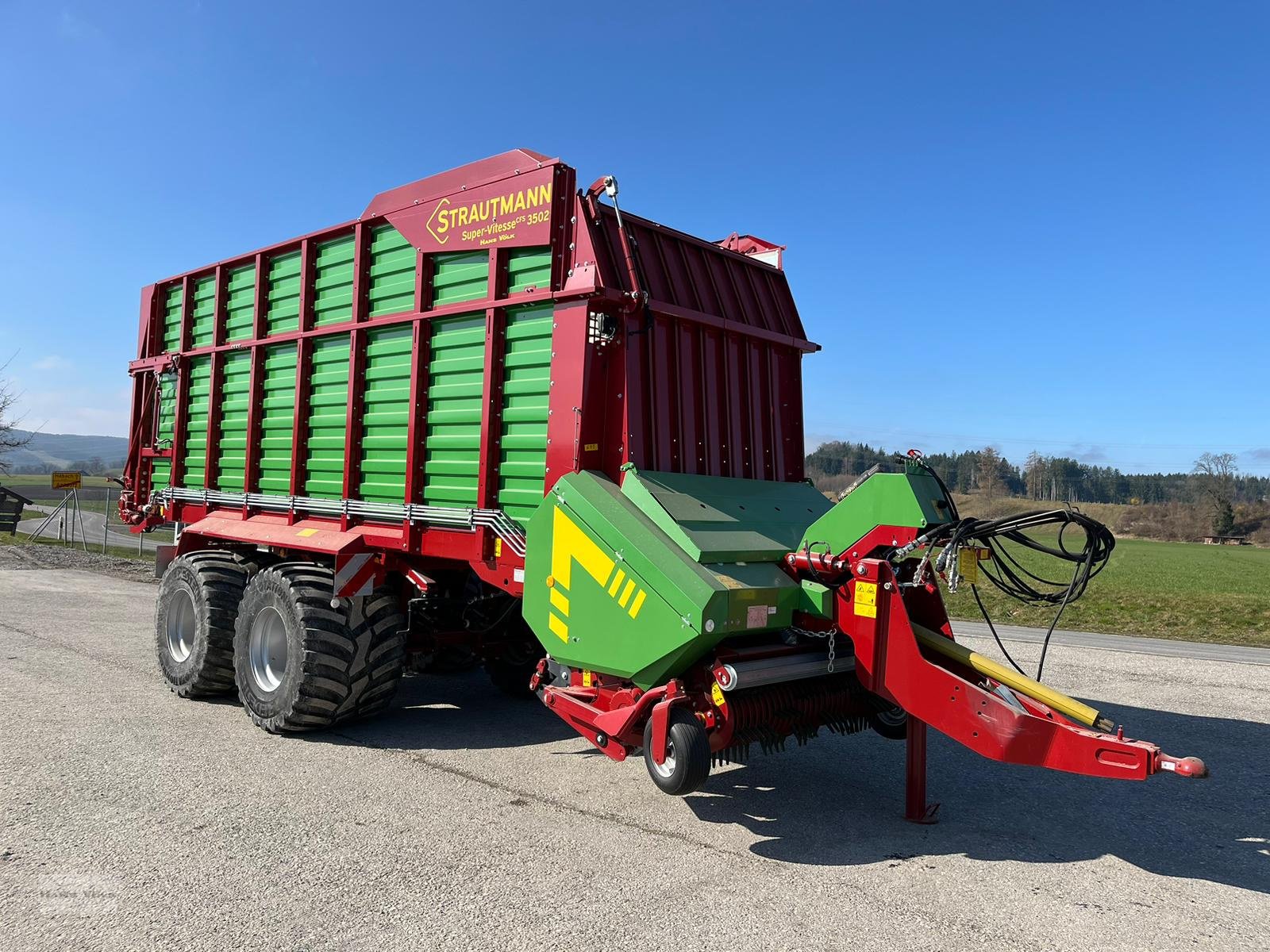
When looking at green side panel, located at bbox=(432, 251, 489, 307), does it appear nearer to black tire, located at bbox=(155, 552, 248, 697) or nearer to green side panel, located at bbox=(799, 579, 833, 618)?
green side panel, located at bbox=(799, 579, 833, 618)

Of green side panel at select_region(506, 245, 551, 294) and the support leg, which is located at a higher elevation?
green side panel at select_region(506, 245, 551, 294)

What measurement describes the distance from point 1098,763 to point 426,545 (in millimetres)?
3952

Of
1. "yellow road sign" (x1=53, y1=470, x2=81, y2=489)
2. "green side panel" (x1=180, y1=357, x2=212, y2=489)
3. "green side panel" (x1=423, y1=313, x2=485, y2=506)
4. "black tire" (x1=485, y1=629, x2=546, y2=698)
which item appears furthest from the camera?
"yellow road sign" (x1=53, y1=470, x2=81, y2=489)

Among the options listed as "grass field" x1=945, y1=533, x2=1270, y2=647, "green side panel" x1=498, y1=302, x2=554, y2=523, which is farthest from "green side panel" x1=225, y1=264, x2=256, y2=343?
"grass field" x1=945, y1=533, x2=1270, y2=647

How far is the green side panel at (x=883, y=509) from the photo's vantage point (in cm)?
418

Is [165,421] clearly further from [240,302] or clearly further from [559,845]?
[559,845]

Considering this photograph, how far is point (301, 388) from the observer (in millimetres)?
6688

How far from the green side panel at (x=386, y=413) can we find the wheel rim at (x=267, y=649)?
111 centimetres

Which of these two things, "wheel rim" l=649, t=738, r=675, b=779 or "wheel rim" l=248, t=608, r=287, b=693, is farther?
"wheel rim" l=248, t=608, r=287, b=693

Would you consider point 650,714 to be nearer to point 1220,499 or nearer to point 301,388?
point 301,388

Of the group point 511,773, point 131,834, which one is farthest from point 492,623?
point 131,834

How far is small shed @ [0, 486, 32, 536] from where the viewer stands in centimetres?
2609

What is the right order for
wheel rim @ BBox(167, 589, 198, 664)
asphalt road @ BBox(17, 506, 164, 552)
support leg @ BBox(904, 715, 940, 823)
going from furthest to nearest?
asphalt road @ BBox(17, 506, 164, 552), wheel rim @ BBox(167, 589, 198, 664), support leg @ BBox(904, 715, 940, 823)

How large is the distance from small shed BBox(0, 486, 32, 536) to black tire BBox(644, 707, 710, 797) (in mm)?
28050
